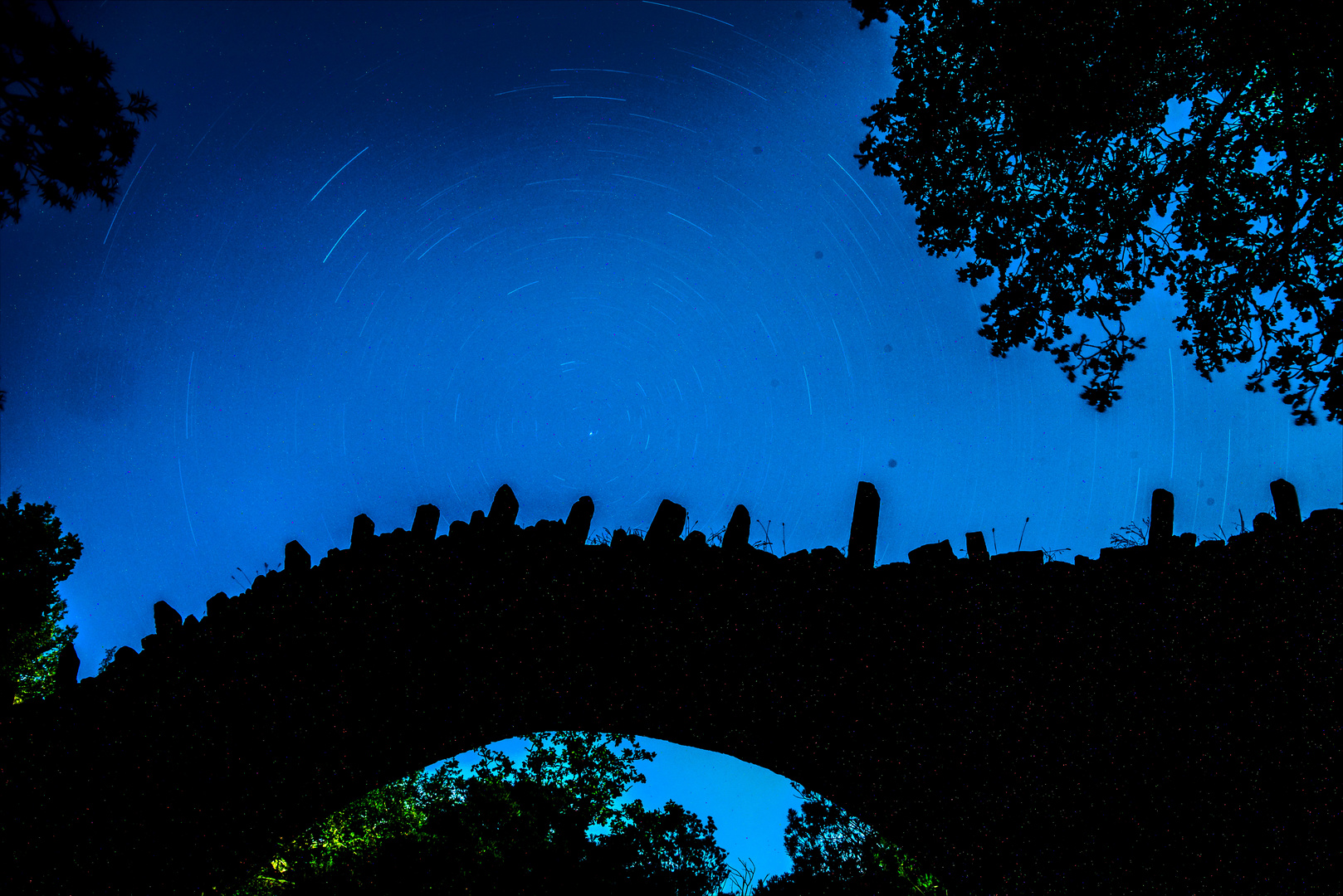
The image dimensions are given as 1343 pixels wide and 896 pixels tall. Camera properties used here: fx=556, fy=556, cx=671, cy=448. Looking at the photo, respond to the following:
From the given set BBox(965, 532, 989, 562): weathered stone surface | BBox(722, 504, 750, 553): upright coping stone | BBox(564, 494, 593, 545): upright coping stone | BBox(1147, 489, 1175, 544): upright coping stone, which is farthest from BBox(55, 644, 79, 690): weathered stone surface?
BBox(1147, 489, 1175, 544): upright coping stone

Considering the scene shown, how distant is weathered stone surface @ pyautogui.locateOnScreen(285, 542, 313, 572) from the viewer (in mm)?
3975

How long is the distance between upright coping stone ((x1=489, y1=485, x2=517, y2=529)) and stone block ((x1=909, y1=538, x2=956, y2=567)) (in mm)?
2653

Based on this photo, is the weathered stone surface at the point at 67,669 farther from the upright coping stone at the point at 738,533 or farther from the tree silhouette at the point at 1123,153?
the tree silhouette at the point at 1123,153

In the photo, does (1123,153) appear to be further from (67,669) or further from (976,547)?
(67,669)

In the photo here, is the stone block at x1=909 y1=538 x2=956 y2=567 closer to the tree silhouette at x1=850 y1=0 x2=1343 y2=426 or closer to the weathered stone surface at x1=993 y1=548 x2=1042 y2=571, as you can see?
the weathered stone surface at x1=993 y1=548 x2=1042 y2=571

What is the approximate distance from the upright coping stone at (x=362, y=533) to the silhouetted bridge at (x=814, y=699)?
15 centimetres

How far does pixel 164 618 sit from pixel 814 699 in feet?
16.5

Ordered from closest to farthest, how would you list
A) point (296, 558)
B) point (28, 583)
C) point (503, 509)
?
point (503, 509) < point (296, 558) < point (28, 583)

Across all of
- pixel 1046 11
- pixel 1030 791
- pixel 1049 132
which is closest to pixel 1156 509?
pixel 1030 791

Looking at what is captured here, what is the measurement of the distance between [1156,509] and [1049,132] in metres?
4.89

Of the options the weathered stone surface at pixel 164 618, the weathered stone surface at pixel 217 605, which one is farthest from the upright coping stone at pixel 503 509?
the weathered stone surface at pixel 164 618

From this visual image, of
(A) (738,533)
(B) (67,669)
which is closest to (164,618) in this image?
(B) (67,669)

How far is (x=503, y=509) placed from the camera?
12.4 ft

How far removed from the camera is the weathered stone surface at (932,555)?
11.7ft
